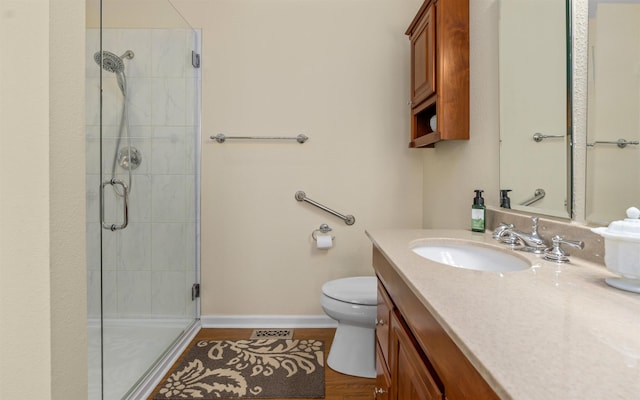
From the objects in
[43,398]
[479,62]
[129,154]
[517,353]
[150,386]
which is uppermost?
[479,62]

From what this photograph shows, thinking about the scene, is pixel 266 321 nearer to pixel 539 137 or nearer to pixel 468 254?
pixel 468 254

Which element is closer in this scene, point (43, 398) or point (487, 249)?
point (43, 398)

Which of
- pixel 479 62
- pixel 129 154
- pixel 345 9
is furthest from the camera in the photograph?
pixel 345 9

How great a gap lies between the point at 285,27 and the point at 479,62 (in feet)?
4.25

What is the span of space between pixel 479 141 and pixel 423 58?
543 mm

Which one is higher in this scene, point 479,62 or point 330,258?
point 479,62

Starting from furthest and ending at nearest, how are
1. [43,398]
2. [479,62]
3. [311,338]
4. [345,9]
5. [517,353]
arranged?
[345,9], [311,338], [479,62], [43,398], [517,353]

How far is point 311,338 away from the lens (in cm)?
203

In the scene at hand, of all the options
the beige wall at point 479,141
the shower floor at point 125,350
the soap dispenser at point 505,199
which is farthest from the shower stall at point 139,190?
the soap dispenser at point 505,199

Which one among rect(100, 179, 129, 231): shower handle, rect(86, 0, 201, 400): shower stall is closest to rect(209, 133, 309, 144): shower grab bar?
rect(86, 0, 201, 400): shower stall

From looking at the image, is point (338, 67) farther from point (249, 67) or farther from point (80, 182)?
point (80, 182)

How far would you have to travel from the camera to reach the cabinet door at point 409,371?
→ 2.17 feet

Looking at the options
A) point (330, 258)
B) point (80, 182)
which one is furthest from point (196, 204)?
point (80, 182)

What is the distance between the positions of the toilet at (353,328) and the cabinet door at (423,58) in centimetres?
107
